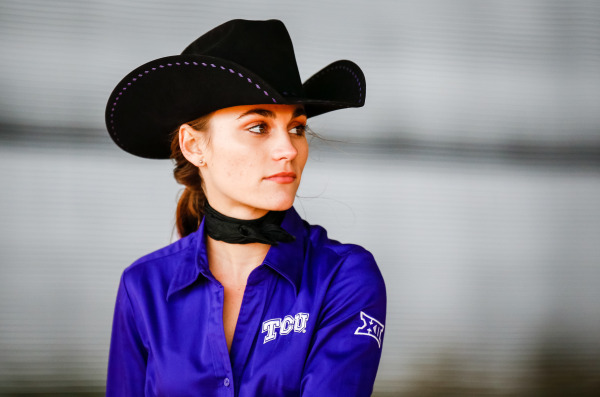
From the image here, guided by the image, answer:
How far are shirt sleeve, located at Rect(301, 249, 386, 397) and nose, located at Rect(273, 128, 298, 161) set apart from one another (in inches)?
12.2

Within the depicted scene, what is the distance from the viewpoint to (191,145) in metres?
1.45

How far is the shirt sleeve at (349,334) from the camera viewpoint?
4.23 feet

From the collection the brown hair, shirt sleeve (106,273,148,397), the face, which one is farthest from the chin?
shirt sleeve (106,273,148,397)

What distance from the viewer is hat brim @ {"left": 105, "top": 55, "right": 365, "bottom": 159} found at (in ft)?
4.15

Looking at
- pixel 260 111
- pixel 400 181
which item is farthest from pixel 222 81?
pixel 400 181

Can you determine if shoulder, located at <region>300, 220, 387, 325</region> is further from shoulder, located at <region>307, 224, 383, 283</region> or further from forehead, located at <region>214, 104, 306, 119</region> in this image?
forehead, located at <region>214, 104, 306, 119</region>

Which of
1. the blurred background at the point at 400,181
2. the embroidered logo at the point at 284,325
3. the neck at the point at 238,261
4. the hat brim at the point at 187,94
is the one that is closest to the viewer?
the hat brim at the point at 187,94

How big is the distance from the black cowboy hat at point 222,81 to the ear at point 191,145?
0.11 ft

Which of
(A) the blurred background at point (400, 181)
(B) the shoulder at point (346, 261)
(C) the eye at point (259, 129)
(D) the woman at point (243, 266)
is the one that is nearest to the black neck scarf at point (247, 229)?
(D) the woman at point (243, 266)

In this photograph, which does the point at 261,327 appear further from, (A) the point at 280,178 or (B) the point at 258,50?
(B) the point at 258,50

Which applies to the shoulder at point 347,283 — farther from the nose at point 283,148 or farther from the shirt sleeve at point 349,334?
the nose at point 283,148

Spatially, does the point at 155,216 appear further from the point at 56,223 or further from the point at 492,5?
the point at 492,5

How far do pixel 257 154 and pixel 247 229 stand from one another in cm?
20

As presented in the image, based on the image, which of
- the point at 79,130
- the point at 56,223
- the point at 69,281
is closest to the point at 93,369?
the point at 69,281
